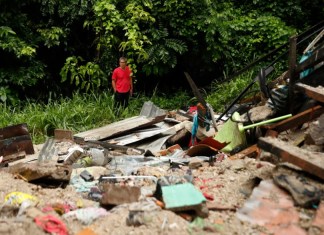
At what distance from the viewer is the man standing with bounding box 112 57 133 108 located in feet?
32.1

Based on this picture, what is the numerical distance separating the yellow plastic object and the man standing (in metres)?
6.17

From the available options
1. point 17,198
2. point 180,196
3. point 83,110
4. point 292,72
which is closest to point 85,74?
point 83,110

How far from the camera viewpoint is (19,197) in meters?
3.74

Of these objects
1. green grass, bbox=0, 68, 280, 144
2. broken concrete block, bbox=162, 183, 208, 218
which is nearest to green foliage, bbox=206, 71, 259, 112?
green grass, bbox=0, 68, 280, 144

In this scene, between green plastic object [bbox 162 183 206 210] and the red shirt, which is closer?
green plastic object [bbox 162 183 206 210]

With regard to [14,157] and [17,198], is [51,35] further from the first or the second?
[17,198]

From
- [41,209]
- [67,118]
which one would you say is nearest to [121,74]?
[67,118]

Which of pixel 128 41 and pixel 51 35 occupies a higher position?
pixel 51 35

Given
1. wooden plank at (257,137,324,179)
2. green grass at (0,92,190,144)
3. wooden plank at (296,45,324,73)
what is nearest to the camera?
wooden plank at (257,137,324,179)

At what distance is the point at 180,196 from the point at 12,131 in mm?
4209

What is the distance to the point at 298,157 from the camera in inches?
136

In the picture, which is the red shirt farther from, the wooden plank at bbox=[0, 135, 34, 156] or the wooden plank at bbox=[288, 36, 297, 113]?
the wooden plank at bbox=[288, 36, 297, 113]

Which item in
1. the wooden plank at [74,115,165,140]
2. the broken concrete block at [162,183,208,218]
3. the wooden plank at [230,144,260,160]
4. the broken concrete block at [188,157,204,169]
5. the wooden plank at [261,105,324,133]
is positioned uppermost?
the broken concrete block at [162,183,208,218]

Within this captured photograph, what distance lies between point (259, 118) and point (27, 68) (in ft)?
23.4
